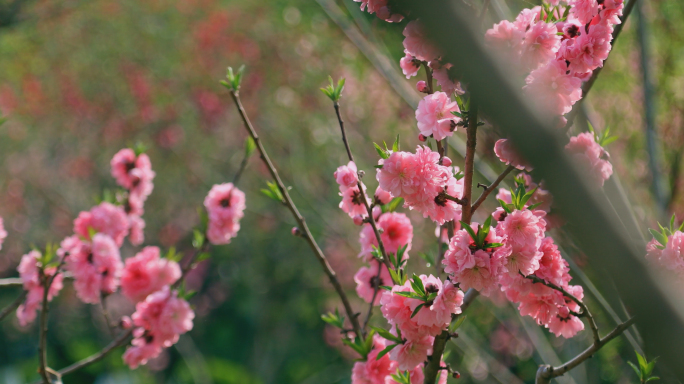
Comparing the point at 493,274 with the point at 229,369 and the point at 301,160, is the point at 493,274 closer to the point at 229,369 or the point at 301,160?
the point at 301,160

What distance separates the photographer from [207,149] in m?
5.42

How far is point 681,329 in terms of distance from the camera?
0.36 meters

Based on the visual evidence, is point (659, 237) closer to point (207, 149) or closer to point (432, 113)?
point (432, 113)

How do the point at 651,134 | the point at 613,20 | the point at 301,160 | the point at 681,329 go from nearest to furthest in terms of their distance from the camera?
the point at 681,329, the point at 613,20, the point at 651,134, the point at 301,160

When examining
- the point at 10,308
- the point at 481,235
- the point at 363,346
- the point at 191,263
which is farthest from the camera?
the point at 191,263

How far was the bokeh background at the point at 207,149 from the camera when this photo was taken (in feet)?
14.1

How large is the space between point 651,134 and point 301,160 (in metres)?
2.72

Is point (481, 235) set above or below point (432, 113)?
below

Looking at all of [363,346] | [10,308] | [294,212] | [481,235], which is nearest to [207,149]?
[10,308]

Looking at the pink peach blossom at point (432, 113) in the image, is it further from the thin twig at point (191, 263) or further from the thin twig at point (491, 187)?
the thin twig at point (191, 263)

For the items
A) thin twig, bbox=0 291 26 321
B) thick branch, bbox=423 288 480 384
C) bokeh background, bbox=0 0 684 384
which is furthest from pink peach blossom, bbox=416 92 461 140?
bokeh background, bbox=0 0 684 384

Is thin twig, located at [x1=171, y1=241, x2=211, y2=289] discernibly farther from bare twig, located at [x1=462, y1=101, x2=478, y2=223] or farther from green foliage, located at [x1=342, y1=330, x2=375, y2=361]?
bare twig, located at [x1=462, y1=101, x2=478, y2=223]

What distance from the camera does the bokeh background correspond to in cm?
431

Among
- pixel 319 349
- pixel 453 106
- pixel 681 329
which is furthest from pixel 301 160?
pixel 681 329
